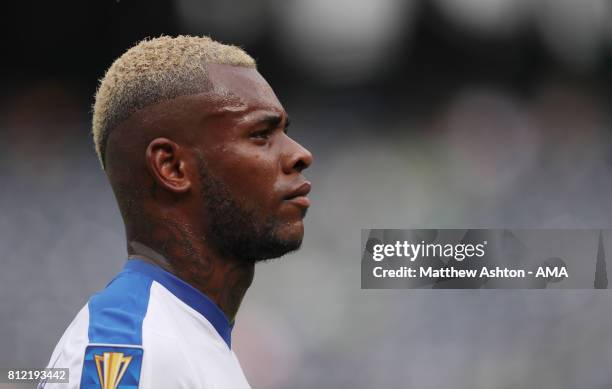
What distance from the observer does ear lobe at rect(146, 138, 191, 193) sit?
1.37m

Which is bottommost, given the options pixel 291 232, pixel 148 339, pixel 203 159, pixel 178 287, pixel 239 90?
pixel 148 339

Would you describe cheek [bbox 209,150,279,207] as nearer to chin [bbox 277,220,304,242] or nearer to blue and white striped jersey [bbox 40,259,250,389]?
chin [bbox 277,220,304,242]

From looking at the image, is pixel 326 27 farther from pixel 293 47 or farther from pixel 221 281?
pixel 221 281

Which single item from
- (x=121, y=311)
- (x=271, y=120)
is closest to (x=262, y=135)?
(x=271, y=120)

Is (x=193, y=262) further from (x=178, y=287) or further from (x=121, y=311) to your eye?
(x=121, y=311)

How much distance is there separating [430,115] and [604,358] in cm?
159

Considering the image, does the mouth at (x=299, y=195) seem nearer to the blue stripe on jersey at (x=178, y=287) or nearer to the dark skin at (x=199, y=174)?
the dark skin at (x=199, y=174)

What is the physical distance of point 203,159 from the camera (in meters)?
1.37

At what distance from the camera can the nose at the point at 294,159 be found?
4.61 feet

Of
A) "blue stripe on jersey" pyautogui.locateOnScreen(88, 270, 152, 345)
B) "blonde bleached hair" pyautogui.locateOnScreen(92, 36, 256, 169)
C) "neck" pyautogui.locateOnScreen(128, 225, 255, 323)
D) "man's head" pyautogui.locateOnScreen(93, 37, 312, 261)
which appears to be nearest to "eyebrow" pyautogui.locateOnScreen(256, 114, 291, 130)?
"man's head" pyautogui.locateOnScreen(93, 37, 312, 261)

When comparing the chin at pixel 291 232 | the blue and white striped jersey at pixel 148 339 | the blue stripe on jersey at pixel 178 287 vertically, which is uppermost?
the chin at pixel 291 232

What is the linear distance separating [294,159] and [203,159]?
162mm

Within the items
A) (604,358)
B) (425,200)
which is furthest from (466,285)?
(604,358)

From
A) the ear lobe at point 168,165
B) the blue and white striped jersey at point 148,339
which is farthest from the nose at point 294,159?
the blue and white striped jersey at point 148,339
